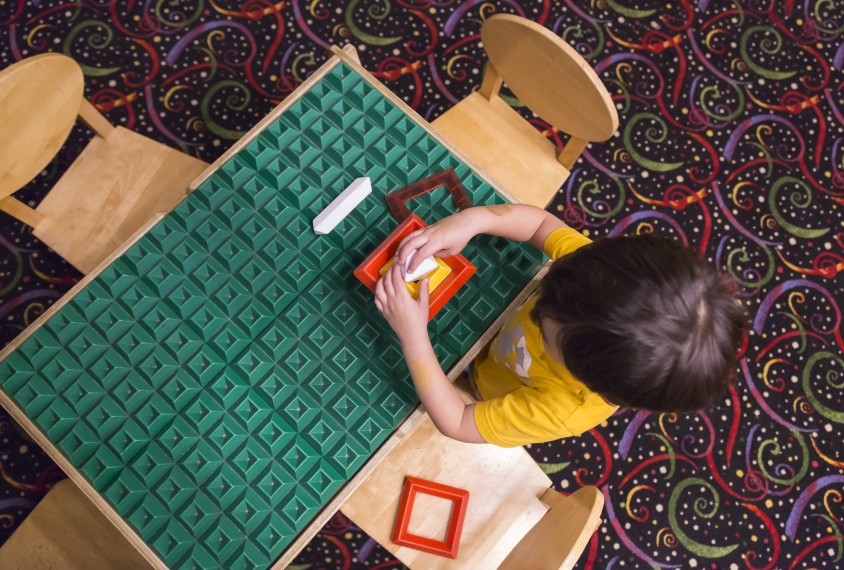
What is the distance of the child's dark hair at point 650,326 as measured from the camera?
2.76ft

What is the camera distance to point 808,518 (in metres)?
1.83

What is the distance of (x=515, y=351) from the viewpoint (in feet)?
3.63

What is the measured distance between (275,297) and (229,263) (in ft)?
0.39

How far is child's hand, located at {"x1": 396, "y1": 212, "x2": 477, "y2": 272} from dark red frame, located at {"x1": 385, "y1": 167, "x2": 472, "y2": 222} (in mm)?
95

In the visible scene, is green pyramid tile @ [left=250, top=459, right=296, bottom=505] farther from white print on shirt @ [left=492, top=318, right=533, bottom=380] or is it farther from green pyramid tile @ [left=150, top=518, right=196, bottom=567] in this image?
white print on shirt @ [left=492, top=318, right=533, bottom=380]

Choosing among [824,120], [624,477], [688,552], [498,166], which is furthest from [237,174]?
[824,120]

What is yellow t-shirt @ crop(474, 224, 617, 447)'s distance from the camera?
3.34 feet

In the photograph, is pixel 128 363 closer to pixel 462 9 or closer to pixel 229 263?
→ pixel 229 263

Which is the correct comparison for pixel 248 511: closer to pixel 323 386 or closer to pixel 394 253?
pixel 323 386

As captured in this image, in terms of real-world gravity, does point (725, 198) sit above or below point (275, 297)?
above

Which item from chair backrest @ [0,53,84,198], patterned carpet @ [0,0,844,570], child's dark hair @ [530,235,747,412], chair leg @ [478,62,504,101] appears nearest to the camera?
child's dark hair @ [530,235,747,412]

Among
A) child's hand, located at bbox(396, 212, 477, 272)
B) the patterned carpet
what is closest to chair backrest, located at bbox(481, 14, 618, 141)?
child's hand, located at bbox(396, 212, 477, 272)

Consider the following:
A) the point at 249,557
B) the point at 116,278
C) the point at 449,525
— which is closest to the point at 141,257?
the point at 116,278

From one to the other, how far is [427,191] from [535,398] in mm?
484
